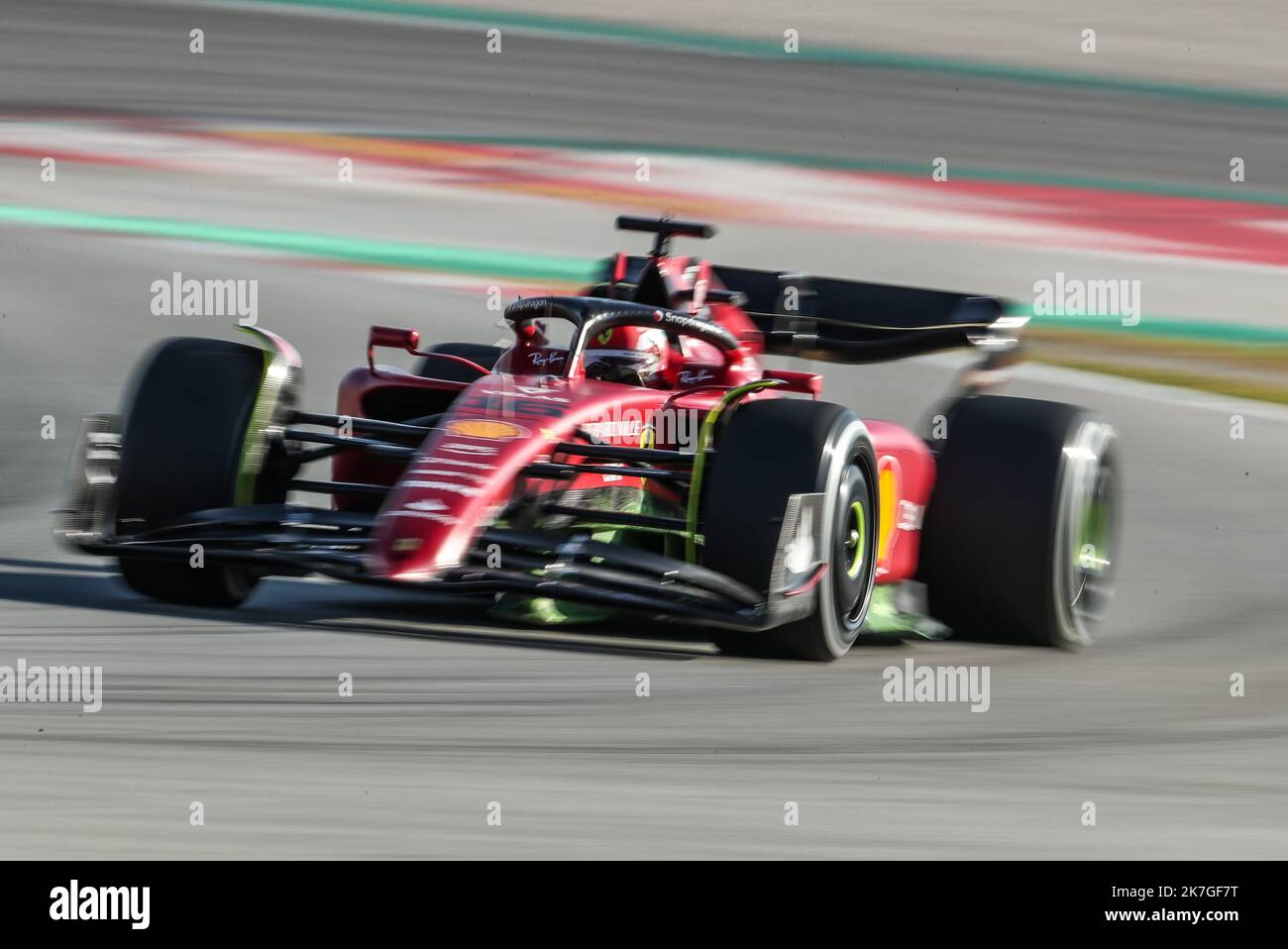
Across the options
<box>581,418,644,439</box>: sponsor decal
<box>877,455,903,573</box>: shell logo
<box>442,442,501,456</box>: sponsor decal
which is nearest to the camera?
<box>442,442,501,456</box>: sponsor decal

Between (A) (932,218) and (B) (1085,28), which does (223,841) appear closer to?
(A) (932,218)

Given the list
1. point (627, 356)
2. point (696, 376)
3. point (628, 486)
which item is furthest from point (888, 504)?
point (627, 356)

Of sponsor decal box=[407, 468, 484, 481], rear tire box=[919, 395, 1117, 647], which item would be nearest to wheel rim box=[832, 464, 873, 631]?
rear tire box=[919, 395, 1117, 647]

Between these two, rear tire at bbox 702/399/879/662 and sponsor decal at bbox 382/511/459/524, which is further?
rear tire at bbox 702/399/879/662

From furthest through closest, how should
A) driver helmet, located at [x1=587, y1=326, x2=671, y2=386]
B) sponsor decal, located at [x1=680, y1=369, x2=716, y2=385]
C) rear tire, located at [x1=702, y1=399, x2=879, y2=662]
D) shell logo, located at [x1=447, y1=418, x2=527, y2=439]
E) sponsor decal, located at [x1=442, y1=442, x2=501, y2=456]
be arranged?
sponsor decal, located at [x1=680, y1=369, x2=716, y2=385], driver helmet, located at [x1=587, y1=326, x2=671, y2=386], shell logo, located at [x1=447, y1=418, x2=527, y2=439], sponsor decal, located at [x1=442, y1=442, x2=501, y2=456], rear tire, located at [x1=702, y1=399, x2=879, y2=662]

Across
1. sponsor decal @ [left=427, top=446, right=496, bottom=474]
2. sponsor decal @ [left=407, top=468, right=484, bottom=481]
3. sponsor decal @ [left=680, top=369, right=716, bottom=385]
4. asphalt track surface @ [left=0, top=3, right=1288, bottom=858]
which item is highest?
sponsor decal @ [left=680, top=369, right=716, bottom=385]

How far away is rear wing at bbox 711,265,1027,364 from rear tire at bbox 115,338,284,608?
9.13 feet

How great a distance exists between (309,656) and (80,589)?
1.55m

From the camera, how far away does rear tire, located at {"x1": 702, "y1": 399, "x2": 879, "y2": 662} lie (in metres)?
6.81

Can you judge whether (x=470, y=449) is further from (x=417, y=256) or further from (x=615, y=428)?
(x=417, y=256)

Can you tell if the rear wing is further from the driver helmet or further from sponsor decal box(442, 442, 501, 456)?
sponsor decal box(442, 442, 501, 456)

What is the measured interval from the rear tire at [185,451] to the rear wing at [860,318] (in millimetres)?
2784

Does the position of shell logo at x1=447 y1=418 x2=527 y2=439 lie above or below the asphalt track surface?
above

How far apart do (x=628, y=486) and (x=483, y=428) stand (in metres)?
0.67
